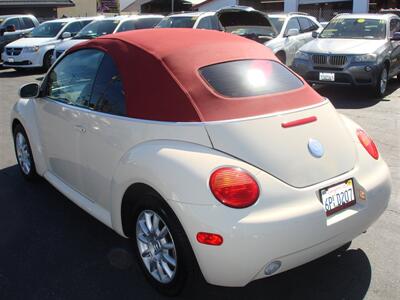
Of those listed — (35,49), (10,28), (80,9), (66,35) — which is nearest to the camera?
(35,49)

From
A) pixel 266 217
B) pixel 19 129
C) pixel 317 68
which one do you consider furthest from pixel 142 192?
pixel 317 68

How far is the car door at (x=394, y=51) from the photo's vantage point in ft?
32.7

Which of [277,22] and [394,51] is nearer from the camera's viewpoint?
[394,51]

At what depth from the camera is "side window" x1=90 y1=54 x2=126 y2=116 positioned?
3.29m

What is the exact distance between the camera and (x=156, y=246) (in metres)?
2.98

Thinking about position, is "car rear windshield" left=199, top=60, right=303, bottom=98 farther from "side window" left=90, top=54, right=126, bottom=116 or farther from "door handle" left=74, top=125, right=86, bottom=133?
"door handle" left=74, top=125, right=86, bottom=133

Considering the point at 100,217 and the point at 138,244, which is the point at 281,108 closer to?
the point at 138,244

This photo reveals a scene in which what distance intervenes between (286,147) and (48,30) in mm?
14568

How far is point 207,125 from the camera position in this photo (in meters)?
2.81

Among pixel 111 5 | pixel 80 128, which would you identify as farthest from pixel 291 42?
pixel 111 5

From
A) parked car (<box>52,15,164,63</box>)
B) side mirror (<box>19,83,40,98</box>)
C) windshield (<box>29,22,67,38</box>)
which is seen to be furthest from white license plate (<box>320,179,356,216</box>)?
windshield (<box>29,22,67,38</box>)

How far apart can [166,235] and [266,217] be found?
700mm

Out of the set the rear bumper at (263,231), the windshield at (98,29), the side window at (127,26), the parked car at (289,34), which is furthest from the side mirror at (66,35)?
the rear bumper at (263,231)

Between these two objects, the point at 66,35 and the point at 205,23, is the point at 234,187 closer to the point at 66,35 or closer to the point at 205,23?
the point at 205,23
